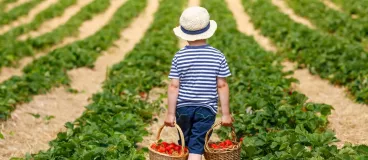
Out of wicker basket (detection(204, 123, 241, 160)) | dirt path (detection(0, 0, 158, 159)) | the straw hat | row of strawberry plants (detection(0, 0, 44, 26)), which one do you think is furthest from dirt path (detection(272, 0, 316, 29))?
the straw hat

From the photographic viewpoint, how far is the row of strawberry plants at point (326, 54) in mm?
10180

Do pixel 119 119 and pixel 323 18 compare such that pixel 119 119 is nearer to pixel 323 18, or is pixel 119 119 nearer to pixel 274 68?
pixel 274 68

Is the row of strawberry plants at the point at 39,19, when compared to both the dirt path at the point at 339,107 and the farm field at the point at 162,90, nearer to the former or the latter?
the farm field at the point at 162,90

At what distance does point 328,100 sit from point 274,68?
144 cm

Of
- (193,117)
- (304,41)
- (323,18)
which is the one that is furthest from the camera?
(323,18)

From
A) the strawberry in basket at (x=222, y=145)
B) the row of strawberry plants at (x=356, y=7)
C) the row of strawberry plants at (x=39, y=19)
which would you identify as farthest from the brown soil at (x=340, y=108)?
the row of strawberry plants at (x=39, y=19)

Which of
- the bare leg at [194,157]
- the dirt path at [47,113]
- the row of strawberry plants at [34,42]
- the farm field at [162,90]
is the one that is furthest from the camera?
the row of strawberry plants at [34,42]

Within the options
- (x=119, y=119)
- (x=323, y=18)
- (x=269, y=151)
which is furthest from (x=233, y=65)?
(x=323, y=18)

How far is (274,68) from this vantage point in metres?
11.1

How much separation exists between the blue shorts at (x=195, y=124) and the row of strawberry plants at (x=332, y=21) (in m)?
10.4

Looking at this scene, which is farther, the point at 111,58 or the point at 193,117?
the point at 111,58

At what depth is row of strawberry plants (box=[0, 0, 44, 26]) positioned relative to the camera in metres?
21.9

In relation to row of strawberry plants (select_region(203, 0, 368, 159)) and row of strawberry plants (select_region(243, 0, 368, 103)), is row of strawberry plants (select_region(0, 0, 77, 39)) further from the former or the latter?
row of strawberry plants (select_region(203, 0, 368, 159))

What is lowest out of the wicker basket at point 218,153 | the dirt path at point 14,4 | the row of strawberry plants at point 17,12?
the wicker basket at point 218,153
